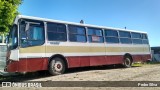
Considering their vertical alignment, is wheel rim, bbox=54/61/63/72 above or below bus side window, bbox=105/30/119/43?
below

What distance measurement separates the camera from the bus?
14.8 meters

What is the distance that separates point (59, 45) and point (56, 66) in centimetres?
118

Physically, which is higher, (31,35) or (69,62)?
(31,35)

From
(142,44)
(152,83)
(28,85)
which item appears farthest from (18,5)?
(152,83)

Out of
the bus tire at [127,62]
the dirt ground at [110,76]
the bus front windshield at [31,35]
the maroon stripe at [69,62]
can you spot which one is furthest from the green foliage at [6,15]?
the bus tire at [127,62]

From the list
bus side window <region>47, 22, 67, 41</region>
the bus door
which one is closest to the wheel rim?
the bus door

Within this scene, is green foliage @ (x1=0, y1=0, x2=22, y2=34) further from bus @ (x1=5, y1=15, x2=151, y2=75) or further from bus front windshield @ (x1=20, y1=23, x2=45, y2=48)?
bus front windshield @ (x1=20, y1=23, x2=45, y2=48)

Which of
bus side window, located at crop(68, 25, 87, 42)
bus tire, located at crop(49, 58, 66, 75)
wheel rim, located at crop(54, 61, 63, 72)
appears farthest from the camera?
bus side window, located at crop(68, 25, 87, 42)

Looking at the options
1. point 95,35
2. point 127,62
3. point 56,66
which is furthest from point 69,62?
point 127,62

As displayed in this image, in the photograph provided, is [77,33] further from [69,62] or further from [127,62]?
[127,62]

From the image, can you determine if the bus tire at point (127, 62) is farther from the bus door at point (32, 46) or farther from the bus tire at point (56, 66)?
the bus door at point (32, 46)

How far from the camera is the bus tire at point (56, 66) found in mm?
15896

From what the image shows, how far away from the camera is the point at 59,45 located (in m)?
16.6

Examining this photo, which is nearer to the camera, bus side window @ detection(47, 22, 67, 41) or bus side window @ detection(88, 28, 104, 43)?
bus side window @ detection(47, 22, 67, 41)
